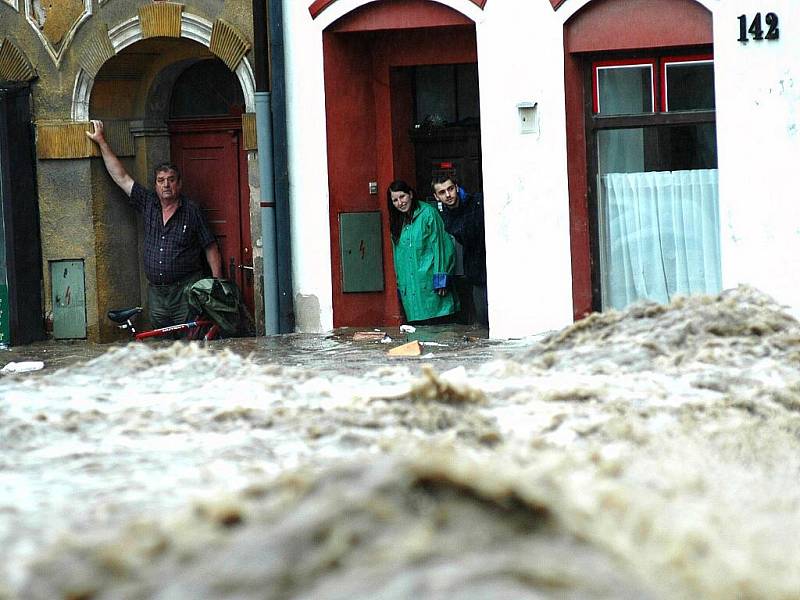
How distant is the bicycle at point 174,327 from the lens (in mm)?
13602

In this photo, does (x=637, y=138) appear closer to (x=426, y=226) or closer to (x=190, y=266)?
(x=426, y=226)

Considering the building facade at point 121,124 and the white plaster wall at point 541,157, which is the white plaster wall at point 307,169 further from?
the building facade at point 121,124

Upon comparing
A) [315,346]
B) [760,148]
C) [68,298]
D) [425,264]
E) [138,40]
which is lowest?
[315,346]

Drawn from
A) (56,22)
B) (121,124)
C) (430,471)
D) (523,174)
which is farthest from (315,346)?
(430,471)

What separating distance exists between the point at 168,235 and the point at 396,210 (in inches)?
95.7

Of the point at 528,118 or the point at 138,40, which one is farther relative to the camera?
the point at 138,40

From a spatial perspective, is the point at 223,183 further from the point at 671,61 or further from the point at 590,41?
the point at 671,61

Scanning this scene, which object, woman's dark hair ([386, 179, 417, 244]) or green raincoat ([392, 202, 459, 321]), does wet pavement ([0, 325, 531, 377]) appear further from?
woman's dark hair ([386, 179, 417, 244])

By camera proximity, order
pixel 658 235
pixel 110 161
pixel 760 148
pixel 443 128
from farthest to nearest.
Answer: pixel 110 161, pixel 443 128, pixel 658 235, pixel 760 148

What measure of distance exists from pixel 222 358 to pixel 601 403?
1.03 meters

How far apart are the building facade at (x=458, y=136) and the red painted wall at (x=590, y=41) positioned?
16 millimetres

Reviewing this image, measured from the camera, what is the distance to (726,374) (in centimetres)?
343

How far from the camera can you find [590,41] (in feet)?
39.4

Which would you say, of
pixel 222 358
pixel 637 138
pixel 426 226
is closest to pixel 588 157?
pixel 637 138
